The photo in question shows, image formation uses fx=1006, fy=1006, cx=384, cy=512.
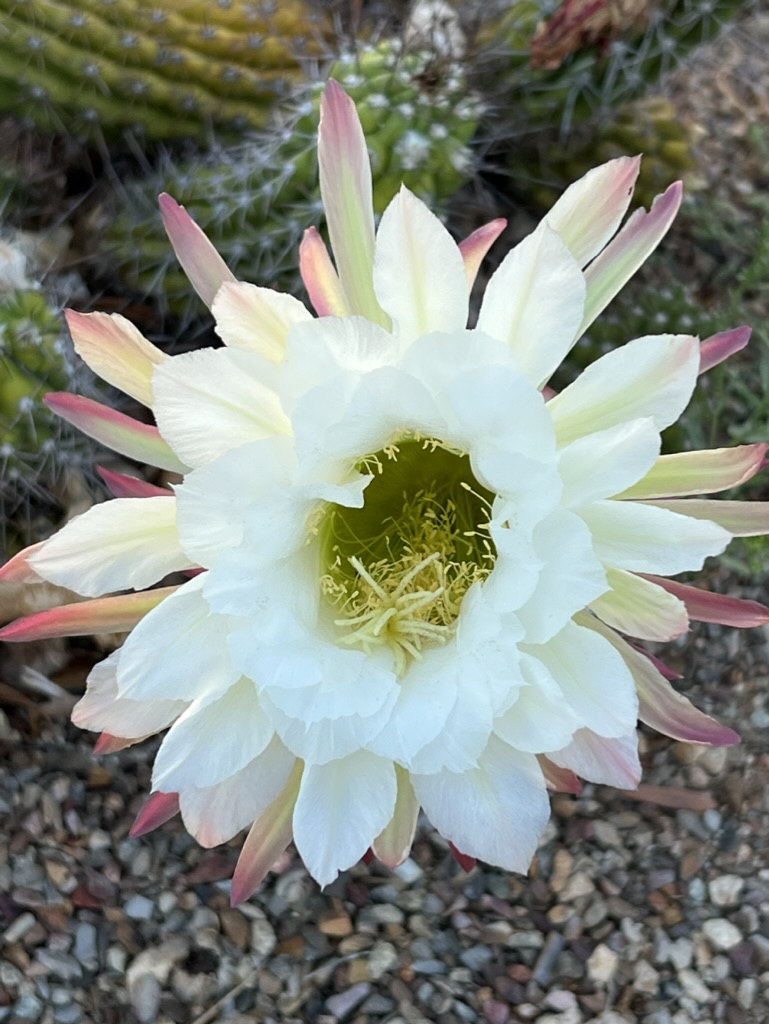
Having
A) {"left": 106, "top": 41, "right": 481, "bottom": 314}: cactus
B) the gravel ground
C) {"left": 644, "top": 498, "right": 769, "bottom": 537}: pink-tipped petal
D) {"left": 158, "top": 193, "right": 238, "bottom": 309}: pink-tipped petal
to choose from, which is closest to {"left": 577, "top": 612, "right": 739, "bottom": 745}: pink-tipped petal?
{"left": 644, "top": 498, "right": 769, "bottom": 537}: pink-tipped petal

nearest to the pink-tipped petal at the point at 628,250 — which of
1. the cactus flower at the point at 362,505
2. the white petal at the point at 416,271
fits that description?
the cactus flower at the point at 362,505

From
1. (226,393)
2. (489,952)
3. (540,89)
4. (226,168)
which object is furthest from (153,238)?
(489,952)

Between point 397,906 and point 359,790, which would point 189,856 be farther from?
point 359,790

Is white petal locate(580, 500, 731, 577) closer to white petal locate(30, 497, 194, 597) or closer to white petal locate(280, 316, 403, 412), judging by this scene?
white petal locate(280, 316, 403, 412)

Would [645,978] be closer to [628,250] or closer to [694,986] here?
[694,986]

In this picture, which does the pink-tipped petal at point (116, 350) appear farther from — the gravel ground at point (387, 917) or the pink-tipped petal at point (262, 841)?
the gravel ground at point (387, 917)

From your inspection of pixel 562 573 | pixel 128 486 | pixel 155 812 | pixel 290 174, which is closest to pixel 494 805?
pixel 562 573

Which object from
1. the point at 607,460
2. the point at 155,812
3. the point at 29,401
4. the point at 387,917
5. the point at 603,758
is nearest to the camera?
the point at 607,460
